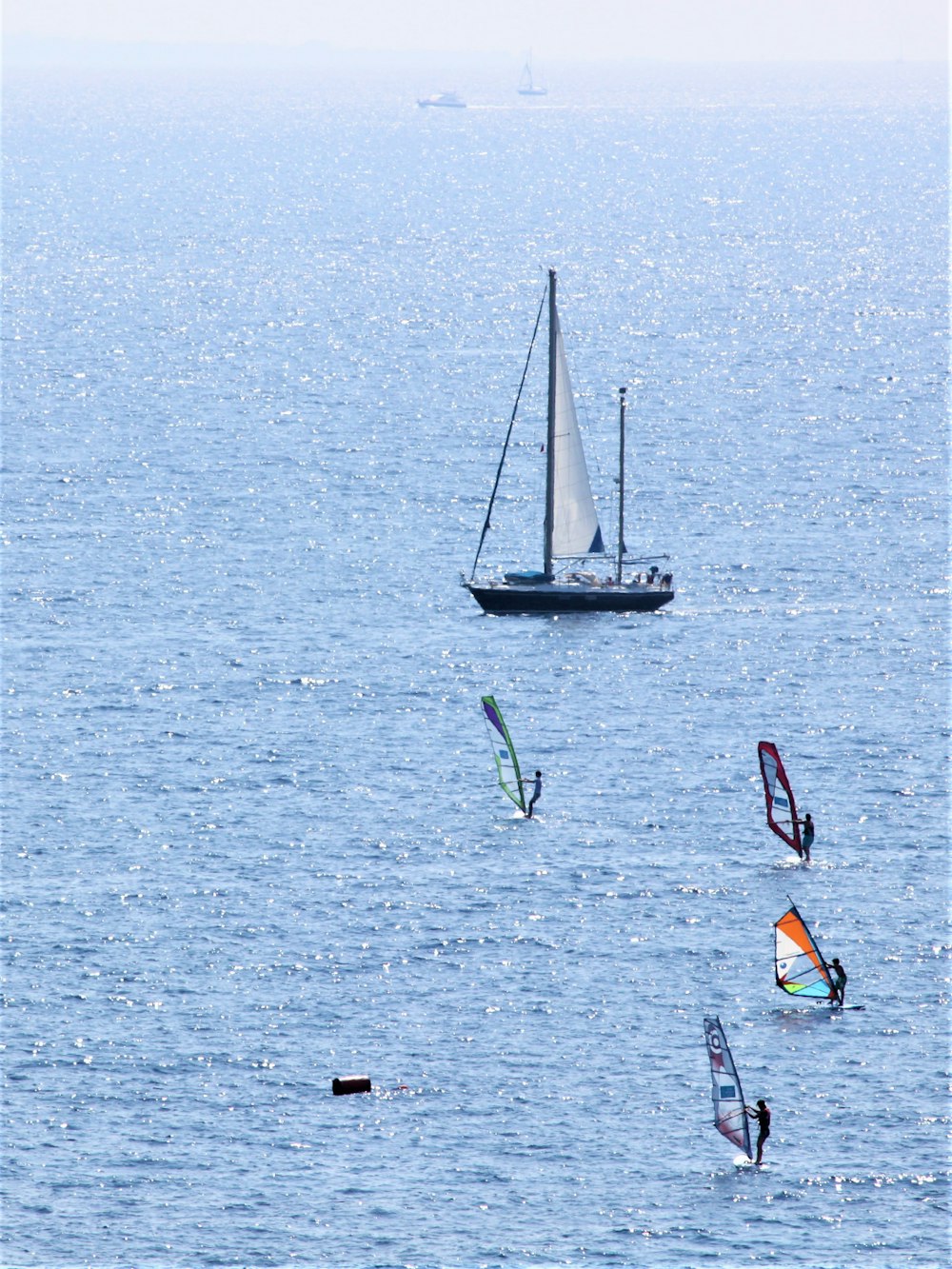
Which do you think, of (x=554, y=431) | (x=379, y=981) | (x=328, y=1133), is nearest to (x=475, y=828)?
(x=379, y=981)

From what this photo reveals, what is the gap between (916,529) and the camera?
161m

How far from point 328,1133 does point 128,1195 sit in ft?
23.9

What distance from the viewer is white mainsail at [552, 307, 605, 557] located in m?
141

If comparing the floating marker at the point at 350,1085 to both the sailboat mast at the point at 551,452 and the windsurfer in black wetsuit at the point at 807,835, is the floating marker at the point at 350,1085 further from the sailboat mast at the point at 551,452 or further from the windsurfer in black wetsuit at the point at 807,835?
the sailboat mast at the point at 551,452

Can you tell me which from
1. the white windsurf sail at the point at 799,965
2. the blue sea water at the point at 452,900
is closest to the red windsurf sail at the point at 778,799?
the blue sea water at the point at 452,900

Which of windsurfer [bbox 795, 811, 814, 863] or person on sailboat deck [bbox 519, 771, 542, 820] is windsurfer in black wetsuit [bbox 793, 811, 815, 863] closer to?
windsurfer [bbox 795, 811, 814, 863]

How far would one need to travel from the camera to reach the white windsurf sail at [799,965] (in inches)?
3408

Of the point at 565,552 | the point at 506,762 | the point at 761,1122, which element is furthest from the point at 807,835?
the point at 565,552

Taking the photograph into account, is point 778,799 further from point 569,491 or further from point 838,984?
point 569,491

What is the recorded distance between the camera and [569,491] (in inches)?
5561

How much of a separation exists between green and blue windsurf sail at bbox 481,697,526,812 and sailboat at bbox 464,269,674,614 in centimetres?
2906

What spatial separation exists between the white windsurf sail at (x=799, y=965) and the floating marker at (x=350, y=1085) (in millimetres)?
16931

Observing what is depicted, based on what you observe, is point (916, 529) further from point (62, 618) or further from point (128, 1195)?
point (128, 1195)

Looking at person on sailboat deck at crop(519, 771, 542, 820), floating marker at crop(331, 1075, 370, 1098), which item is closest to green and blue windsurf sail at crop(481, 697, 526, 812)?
person on sailboat deck at crop(519, 771, 542, 820)
